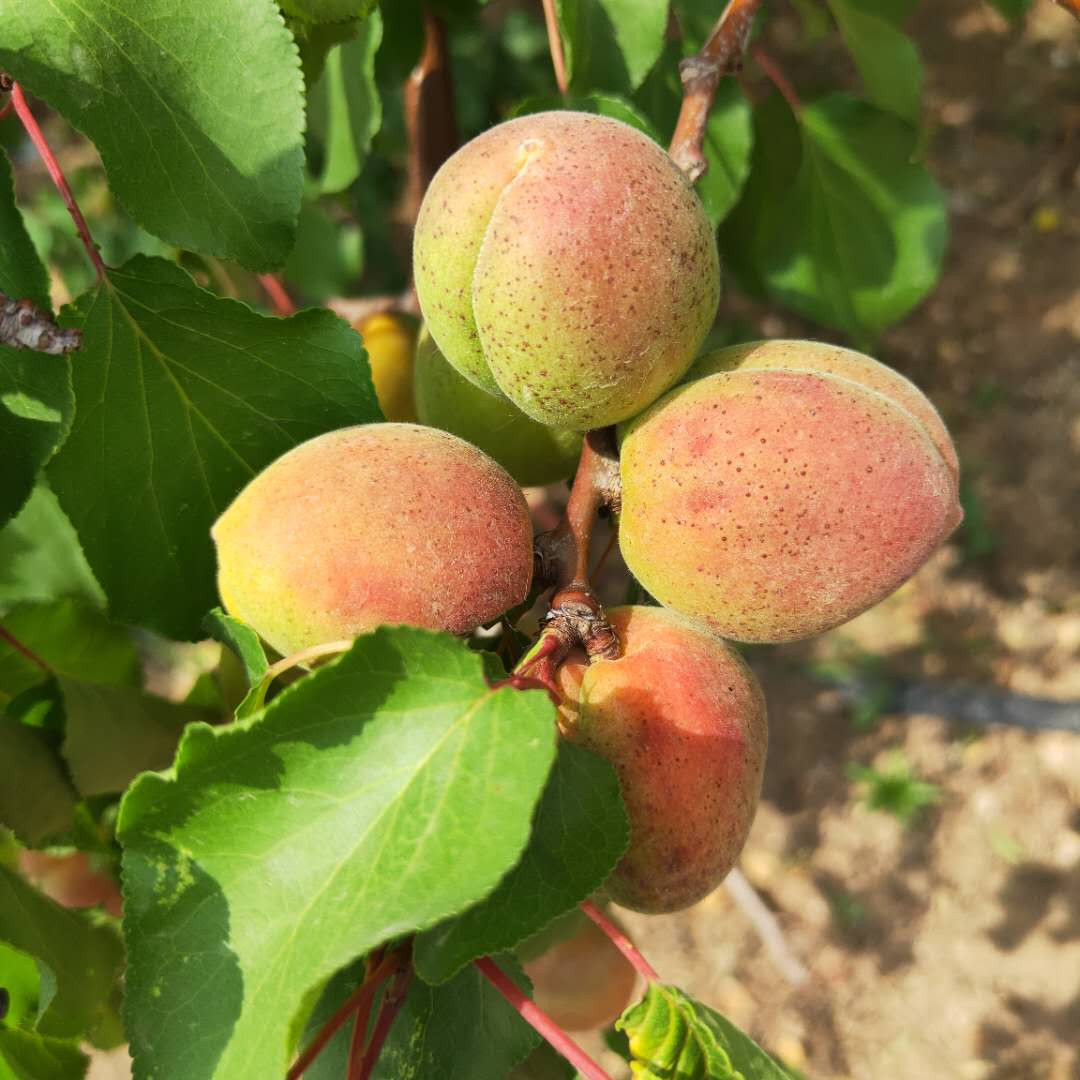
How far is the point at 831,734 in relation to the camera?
250 cm

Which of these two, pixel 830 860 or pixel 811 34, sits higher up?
pixel 811 34

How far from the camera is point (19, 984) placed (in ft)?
2.62

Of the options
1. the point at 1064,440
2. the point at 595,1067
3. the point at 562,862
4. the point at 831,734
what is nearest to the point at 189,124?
the point at 562,862

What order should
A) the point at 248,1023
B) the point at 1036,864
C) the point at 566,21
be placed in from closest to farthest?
the point at 248,1023 → the point at 566,21 → the point at 1036,864

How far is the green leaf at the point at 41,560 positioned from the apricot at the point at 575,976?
68 centimetres

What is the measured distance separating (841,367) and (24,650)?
0.82m

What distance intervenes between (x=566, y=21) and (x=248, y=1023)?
2.83ft

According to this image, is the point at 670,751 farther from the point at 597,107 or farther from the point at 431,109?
the point at 431,109

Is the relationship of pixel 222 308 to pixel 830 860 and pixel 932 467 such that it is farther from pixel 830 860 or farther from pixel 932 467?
pixel 830 860

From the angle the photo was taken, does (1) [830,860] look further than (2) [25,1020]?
Yes

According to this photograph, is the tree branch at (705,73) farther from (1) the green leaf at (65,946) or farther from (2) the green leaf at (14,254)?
(1) the green leaf at (65,946)

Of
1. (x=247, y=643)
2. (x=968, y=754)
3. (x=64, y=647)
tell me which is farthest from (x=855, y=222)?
(x=968, y=754)

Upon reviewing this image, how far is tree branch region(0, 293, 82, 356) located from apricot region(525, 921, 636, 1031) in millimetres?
885

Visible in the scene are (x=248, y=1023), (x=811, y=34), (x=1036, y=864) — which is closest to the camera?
(x=248, y=1023)
